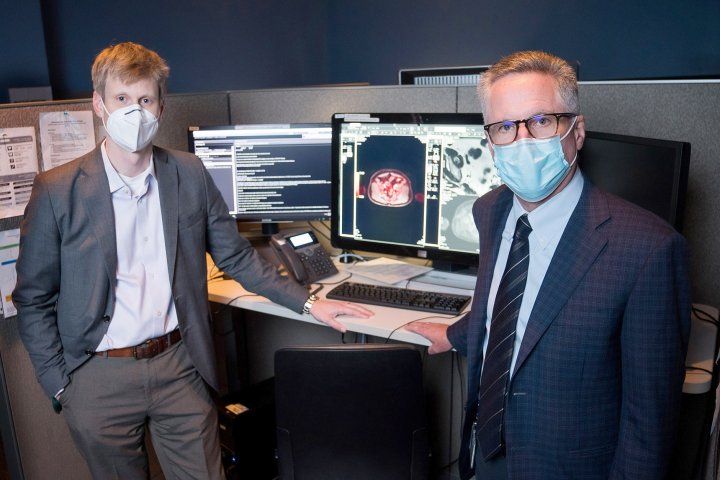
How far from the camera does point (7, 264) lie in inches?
68.3

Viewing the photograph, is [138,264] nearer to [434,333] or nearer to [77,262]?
[77,262]

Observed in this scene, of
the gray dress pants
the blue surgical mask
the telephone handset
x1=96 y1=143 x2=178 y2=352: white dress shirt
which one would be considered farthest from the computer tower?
the blue surgical mask

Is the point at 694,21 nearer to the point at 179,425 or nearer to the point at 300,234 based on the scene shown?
the point at 300,234

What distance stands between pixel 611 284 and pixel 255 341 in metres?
1.88

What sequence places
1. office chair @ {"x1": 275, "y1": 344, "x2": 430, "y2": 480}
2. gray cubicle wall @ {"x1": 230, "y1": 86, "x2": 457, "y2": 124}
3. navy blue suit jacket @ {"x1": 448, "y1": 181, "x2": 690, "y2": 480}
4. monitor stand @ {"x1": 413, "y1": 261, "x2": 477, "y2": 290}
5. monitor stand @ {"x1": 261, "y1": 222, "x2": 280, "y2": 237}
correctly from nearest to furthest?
navy blue suit jacket @ {"x1": 448, "y1": 181, "x2": 690, "y2": 480} < office chair @ {"x1": 275, "y1": 344, "x2": 430, "y2": 480} < monitor stand @ {"x1": 413, "y1": 261, "x2": 477, "y2": 290} < gray cubicle wall @ {"x1": 230, "y1": 86, "x2": 457, "y2": 124} < monitor stand @ {"x1": 261, "y1": 222, "x2": 280, "y2": 237}

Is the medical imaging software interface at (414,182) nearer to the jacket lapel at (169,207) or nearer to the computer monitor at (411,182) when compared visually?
the computer monitor at (411,182)

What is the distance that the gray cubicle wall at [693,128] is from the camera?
5.29ft

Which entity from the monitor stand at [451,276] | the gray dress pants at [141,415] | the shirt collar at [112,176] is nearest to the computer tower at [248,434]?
the gray dress pants at [141,415]

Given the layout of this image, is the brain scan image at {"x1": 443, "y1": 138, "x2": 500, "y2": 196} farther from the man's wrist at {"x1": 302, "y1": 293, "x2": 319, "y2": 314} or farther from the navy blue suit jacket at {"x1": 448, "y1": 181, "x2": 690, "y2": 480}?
the navy blue suit jacket at {"x1": 448, "y1": 181, "x2": 690, "y2": 480}

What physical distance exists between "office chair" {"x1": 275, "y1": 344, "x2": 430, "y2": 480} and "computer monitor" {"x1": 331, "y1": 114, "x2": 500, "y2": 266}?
1.94ft

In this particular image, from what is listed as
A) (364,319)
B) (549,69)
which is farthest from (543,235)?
(364,319)

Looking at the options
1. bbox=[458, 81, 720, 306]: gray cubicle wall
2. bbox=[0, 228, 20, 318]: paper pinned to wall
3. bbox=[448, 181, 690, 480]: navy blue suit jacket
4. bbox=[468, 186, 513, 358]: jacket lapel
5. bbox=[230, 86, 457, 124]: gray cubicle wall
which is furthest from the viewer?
bbox=[230, 86, 457, 124]: gray cubicle wall

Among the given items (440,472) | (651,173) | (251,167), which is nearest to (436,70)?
(251,167)

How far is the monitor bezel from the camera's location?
5.94 feet
